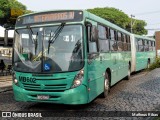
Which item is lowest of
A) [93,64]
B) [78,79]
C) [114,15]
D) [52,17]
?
[78,79]

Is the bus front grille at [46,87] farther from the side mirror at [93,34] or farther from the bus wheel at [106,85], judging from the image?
the bus wheel at [106,85]

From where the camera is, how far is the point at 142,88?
12023mm

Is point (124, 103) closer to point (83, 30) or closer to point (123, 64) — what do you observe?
point (83, 30)

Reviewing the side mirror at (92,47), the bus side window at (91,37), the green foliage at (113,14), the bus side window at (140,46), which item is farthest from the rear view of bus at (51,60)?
the green foliage at (113,14)

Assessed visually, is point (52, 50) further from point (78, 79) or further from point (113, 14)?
point (113, 14)

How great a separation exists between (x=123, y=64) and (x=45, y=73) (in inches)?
279

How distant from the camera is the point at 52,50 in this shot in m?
7.79

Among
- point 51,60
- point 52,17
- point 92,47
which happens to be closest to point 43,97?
point 51,60

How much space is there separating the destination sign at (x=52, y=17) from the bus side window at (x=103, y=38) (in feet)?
5.48

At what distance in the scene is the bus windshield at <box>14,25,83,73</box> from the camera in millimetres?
7648

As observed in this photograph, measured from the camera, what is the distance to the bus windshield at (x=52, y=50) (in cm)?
765

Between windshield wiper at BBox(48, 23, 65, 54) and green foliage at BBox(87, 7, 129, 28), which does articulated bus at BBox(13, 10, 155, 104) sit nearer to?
windshield wiper at BBox(48, 23, 65, 54)

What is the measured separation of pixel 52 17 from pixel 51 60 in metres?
1.32

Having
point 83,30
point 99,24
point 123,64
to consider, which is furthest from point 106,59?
point 123,64
